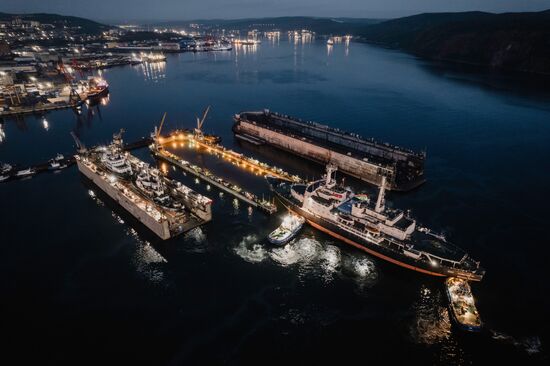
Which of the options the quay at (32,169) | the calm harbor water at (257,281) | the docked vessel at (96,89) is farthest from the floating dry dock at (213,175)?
the docked vessel at (96,89)

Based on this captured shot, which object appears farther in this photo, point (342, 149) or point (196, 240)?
point (342, 149)

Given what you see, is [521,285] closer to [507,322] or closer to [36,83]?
[507,322]

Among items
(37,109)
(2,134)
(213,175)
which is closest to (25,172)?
(2,134)

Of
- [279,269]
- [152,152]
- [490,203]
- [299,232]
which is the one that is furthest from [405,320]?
[152,152]

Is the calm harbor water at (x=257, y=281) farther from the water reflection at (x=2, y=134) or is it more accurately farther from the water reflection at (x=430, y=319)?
the water reflection at (x=2, y=134)

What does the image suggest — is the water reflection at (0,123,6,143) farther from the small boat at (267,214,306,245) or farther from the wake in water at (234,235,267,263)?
the small boat at (267,214,306,245)

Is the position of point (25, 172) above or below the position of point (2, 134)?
below

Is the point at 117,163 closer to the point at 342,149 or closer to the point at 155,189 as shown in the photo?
the point at 155,189
